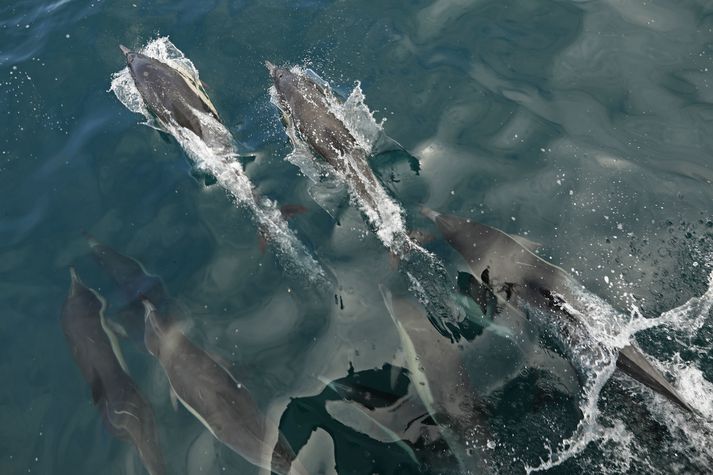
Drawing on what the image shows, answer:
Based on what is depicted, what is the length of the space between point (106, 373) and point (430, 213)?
5.51 m

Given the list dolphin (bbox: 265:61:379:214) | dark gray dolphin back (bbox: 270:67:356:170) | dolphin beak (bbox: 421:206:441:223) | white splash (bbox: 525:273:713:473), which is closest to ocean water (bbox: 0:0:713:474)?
white splash (bbox: 525:273:713:473)

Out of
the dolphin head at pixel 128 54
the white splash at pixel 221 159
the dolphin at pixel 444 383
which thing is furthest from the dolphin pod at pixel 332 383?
the dolphin head at pixel 128 54

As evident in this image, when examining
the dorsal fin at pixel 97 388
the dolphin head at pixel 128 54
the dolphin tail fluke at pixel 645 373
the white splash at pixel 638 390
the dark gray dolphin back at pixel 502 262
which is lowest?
the white splash at pixel 638 390

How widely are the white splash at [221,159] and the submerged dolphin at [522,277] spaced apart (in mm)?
2178

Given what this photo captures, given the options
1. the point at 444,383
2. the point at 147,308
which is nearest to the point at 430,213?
the point at 444,383

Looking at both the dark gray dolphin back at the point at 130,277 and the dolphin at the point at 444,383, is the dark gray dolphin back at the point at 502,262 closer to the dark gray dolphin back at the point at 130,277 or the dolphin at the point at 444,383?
the dolphin at the point at 444,383

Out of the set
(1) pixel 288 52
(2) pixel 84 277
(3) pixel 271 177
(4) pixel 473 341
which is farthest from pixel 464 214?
(2) pixel 84 277

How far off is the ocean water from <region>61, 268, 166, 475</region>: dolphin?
0.51ft

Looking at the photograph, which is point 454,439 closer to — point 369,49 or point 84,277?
point 84,277

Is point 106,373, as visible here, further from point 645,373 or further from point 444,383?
point 645,373

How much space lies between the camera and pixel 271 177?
10008 millimetres

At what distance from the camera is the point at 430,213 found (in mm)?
9227

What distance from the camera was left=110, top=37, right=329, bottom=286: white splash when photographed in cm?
908

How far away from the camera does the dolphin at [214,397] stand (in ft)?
24.2
